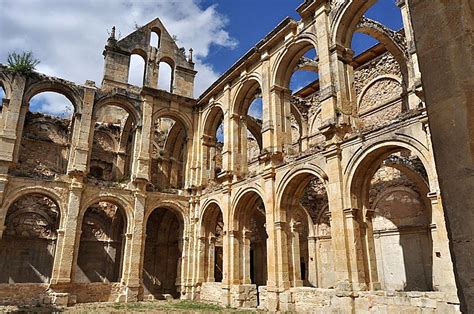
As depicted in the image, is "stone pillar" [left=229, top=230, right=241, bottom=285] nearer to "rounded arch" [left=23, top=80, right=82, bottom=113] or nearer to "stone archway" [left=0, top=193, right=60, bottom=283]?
"rounded arch" [left=23, top=80, right=82, bottom=113]

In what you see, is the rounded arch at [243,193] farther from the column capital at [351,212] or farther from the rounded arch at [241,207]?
the column capital at [351,212]

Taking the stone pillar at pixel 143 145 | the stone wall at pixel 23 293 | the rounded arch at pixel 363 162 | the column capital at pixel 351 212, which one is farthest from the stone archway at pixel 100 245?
the rounded arch at pixel 363 162

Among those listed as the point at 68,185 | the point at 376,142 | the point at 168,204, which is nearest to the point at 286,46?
the point at 376,142

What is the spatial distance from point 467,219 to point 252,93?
53.8 feet

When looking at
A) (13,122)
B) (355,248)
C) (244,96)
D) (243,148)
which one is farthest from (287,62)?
(13,122)

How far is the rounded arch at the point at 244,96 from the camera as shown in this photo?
1755 cm

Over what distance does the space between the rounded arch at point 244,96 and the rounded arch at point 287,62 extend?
1.98 m

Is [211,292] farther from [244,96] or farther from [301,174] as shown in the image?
[244,96]

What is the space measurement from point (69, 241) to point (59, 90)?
283 inches

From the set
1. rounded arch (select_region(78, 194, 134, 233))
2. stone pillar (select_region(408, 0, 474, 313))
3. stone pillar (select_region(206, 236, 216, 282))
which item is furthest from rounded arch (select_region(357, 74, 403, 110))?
stone pillar (select_region(408, 0, 474, 313))

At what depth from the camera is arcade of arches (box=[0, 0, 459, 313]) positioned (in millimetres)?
11172

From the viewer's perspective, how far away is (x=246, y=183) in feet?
51.8

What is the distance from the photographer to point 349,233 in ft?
36.0

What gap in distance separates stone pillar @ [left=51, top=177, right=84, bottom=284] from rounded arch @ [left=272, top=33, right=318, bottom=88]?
970cm
